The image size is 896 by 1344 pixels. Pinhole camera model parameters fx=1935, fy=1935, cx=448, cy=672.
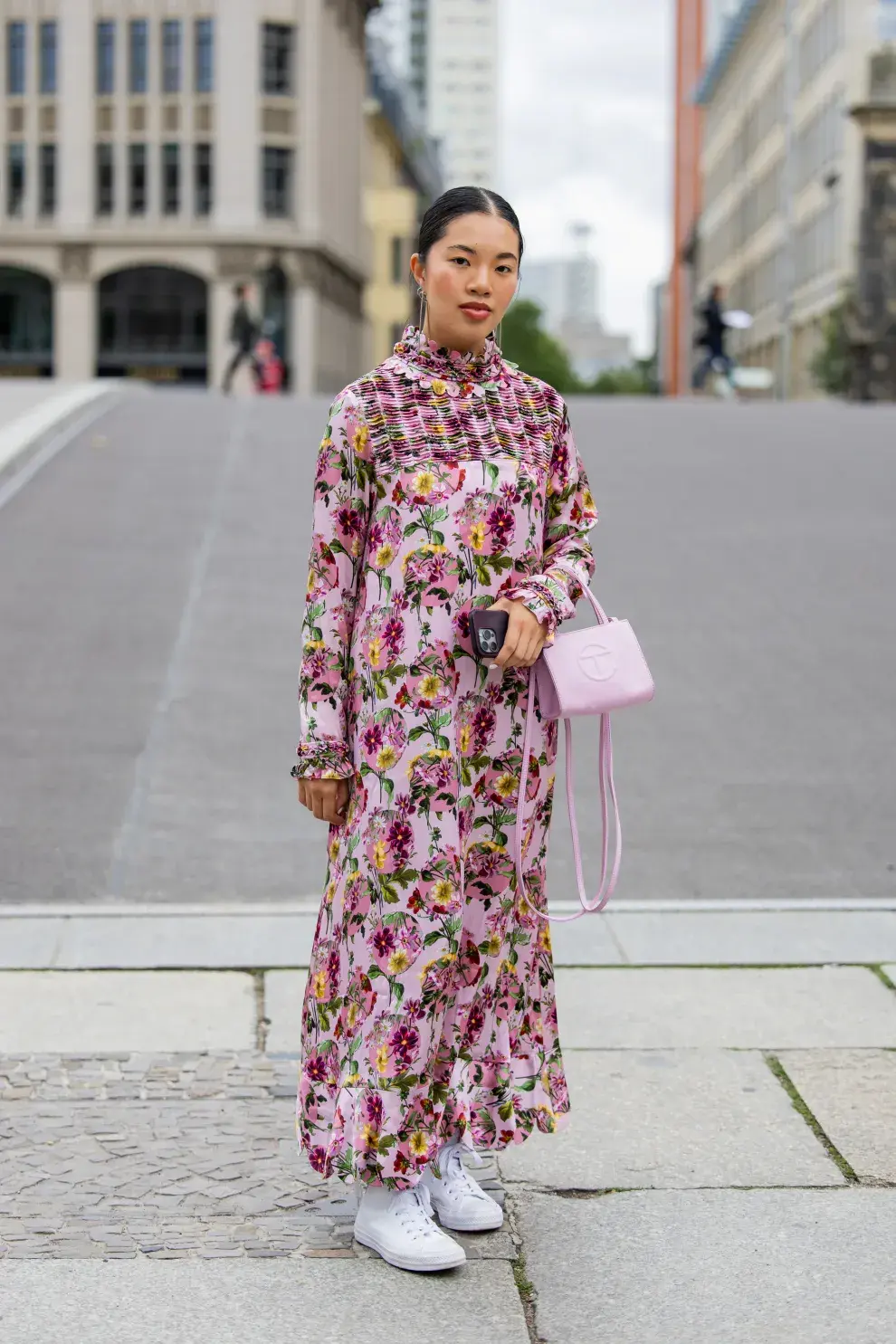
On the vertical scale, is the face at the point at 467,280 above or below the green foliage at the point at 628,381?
below

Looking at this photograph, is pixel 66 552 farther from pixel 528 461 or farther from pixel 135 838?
pixel 528 461

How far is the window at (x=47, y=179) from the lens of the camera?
5622 cm

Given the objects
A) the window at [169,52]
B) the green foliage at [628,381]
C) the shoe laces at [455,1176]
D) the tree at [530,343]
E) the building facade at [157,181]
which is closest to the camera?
the shoe laces at [455,1176]

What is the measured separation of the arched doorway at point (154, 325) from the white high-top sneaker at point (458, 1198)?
2085 inches

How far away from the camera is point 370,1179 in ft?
11.7

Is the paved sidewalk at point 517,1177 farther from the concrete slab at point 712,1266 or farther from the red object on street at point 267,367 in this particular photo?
the red object on street at point 267,367

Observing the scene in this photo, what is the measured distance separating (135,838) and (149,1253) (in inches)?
136

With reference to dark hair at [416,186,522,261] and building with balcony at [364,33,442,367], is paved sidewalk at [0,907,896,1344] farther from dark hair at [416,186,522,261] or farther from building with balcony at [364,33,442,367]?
building with balcony at [364,33,442,367]

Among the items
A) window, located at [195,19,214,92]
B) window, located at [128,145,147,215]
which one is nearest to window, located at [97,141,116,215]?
window, located at [128,145,147,215]

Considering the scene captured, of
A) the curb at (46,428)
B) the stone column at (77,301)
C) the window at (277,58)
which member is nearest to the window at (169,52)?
the window at (277,58)

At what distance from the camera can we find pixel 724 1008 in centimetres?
523

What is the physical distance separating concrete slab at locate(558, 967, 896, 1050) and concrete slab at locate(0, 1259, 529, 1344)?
1459mm

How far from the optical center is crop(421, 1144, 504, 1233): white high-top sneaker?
3.70m

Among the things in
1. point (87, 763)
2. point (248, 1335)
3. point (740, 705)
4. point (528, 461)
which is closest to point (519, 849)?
point (528, 461)
